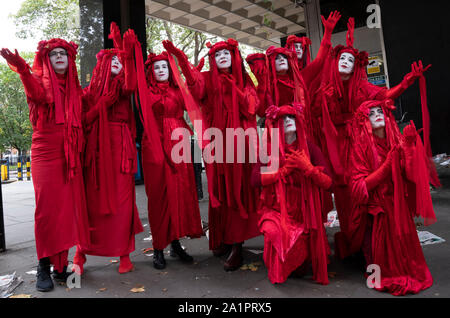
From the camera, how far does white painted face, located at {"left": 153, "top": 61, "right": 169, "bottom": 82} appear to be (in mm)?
3051

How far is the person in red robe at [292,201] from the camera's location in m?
2.36

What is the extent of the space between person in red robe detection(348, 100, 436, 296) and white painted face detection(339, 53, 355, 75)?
0.46 m

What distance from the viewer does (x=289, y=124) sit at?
247 cm

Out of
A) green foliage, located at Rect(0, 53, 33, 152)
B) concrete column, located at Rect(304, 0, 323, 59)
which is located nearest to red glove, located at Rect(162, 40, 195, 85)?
concrete column, located at Rect(304, 0, 323, 59)

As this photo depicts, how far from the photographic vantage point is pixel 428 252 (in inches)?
114

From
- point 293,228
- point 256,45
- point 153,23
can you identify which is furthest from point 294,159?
point 153,23

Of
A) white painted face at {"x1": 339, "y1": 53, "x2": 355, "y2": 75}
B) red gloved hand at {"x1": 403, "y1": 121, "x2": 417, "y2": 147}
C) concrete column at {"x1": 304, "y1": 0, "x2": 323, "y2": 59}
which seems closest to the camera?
red gloved hand at {"x1": 403, "y1": 121, "x2": 417, "y2": 147}

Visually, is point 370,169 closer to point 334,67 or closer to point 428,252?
point 334,67

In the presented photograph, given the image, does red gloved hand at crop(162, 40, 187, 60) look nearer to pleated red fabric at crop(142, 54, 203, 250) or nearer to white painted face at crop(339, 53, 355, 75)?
pleated red fabric at crop(142, 54, 203, 250)

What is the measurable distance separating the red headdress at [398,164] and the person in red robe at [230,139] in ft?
3.07

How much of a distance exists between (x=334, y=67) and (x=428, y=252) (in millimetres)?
1893

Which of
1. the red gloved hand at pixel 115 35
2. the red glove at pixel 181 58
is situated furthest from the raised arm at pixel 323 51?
the red gloved hand at pixel 115 35

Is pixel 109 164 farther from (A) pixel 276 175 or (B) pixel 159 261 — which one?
(A) pixel 276 175

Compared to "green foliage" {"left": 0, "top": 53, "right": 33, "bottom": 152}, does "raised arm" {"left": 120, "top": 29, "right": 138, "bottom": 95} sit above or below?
below
